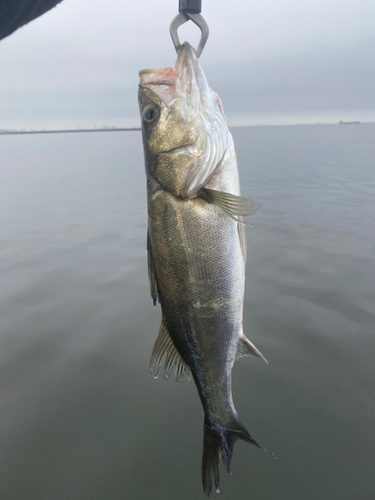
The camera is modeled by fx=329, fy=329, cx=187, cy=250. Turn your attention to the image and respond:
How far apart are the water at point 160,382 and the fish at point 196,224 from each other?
1136 mm

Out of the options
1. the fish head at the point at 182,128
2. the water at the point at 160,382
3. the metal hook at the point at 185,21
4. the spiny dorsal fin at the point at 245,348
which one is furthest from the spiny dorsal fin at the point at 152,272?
the water at the point at 160,382

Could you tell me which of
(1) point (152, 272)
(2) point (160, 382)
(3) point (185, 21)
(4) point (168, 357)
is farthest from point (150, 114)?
(2) point (160, 382)

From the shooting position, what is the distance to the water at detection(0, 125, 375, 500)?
311cm

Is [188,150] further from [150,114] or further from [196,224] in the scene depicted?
[196,224]

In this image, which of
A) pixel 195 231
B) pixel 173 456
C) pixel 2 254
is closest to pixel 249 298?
pixel 173 456

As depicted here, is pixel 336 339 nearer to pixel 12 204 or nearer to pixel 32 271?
pixel 32 271

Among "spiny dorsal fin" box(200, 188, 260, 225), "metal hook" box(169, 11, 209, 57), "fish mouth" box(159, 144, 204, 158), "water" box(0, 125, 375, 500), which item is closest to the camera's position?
"metal hook" box(169, 11, 209, 57)

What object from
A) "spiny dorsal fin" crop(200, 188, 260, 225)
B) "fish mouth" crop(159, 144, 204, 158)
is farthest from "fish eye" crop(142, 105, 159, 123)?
"spiny dorsal fin" crop(200, 188, 260, 225)

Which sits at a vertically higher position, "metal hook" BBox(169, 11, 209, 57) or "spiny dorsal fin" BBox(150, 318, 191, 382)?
"metal hook" BBox(169, 11, 209, 57)

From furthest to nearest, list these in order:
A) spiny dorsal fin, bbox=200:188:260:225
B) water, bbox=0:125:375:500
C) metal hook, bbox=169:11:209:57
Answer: water, bbox=0:125:375:500 → spiny dorsal fin, bbox=200:188:260:225 → metal hook, bbox=169:11:209:57

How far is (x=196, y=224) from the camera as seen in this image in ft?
7.13

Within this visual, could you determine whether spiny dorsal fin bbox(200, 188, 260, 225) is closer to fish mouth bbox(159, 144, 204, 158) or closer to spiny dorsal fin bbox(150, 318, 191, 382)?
fish mouth bbox(159, 144, 204, 158)

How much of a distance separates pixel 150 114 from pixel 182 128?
27 cm

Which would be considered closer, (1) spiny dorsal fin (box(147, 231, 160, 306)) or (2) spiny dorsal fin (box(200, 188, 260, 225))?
(2) spiny dorsal fin (box(200, 188, 260, 225))
